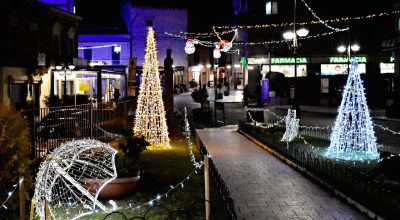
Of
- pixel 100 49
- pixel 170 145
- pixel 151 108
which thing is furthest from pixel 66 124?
pixel 100 49

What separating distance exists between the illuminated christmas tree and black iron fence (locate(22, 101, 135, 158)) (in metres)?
1.41

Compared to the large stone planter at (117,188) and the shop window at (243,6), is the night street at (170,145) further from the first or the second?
the shop window at (243,6)

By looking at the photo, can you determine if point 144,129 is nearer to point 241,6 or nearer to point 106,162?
point 106,162

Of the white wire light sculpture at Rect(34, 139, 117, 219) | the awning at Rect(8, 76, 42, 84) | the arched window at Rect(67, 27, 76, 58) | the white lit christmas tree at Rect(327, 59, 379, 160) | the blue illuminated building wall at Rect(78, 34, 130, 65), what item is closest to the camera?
the white wire light sculpture at Rect(34, 139, 117, 219)

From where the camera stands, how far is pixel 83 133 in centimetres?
1558

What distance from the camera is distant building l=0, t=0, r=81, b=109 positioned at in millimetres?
26725

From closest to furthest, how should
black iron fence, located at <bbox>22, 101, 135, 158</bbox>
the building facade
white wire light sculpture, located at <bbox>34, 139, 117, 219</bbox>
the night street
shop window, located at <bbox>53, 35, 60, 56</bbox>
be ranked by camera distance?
1. white wire light sculpture, located at <bbox>34, 139, 117, 219</bbox>
2. the night street
3. black iron fence, located at <bbox>22, 101, 135, 158</bbox>
4. shop window, located at <bbox>53, 35, 60, 56</bbox>
5. the building facade

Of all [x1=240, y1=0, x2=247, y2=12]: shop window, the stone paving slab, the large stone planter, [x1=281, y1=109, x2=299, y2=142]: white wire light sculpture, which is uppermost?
[x1=240, y1=0, x2=247, y2=12]: shop window

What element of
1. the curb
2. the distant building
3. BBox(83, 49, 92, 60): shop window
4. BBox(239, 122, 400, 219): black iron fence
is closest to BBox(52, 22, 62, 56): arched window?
the distant building

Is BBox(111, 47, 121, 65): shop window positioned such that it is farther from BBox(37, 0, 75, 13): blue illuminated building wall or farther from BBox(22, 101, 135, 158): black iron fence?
BBox(22, 101, 135, 158): black iron fence

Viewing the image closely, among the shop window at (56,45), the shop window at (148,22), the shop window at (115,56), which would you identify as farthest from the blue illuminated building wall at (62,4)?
the shop window at (148,22)

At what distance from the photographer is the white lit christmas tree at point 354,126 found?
13.3 metres

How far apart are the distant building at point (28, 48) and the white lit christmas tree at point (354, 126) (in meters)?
17.7

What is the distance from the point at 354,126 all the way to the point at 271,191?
4.45m
